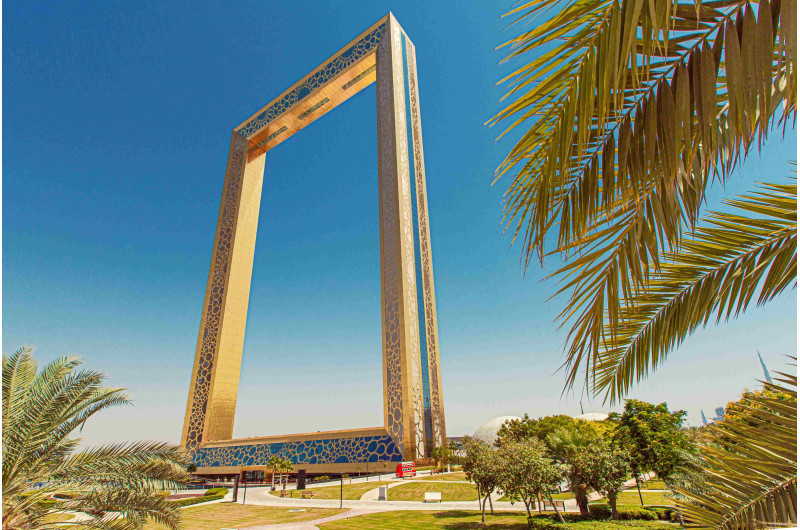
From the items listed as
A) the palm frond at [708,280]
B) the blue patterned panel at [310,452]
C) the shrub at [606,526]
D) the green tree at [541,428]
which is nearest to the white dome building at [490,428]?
the green tree at [541,428]

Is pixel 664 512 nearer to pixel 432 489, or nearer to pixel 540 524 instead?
pixel 540 524

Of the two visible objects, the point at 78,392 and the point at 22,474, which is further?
the point at 78,392

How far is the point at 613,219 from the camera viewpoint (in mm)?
1967

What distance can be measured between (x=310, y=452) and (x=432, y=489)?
5.97m

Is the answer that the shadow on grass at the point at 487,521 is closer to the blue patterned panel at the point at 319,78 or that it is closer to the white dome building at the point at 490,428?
the blue patterned panel at the point at 319,78

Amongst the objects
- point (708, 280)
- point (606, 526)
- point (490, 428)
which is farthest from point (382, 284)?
point (490, 428)

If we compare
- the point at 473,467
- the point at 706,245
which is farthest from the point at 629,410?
the point at 706,245

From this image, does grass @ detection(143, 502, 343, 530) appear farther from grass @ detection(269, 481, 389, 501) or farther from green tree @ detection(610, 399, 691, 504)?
green tree @ detection(610, 399, 691, 504)

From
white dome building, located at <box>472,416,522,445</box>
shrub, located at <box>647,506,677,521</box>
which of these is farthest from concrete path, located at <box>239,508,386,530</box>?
white dome building, located at <box>472,416,522,445</box>

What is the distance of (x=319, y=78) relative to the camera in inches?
1049

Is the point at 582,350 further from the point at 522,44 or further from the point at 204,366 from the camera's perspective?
the point at 204,366

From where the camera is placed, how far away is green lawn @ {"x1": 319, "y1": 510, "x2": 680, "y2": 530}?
11.5 metres

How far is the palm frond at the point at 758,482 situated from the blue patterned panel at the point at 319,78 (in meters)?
27.0

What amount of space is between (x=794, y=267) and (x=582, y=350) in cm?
117
